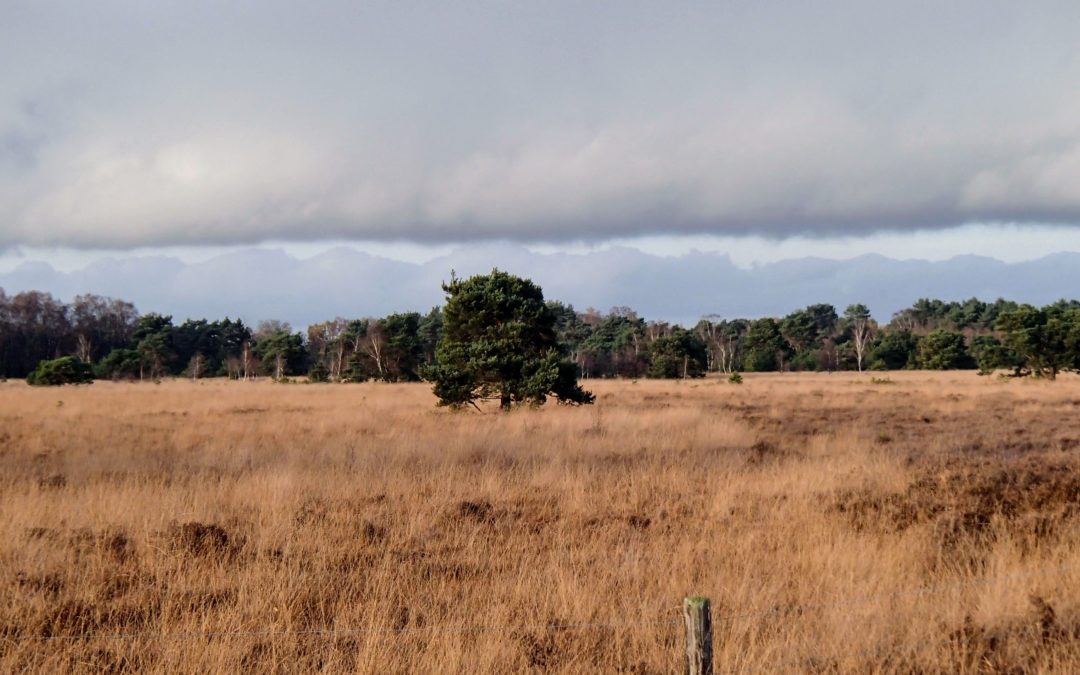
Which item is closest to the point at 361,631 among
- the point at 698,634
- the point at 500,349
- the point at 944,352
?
the point at 698,634


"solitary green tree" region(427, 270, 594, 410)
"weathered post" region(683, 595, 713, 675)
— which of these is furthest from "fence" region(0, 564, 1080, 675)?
"solitary green tree" region(427, 270, 594, 410)

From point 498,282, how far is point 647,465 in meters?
13.3

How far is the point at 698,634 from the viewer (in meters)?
3.96

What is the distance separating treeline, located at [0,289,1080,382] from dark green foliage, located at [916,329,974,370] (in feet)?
0.37

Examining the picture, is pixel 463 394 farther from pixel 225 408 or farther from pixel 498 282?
pixel 225 408

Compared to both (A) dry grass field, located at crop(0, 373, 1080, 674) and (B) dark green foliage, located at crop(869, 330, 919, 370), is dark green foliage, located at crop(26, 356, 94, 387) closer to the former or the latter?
(A) dry grass field, located at crop(0, 373, 1080, 674)

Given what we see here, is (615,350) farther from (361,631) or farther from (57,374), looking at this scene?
(361,631)

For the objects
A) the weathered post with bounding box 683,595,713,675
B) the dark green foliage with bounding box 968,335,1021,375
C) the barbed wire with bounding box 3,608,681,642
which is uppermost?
the dark green foliage with bounding box 968,335,1021,375

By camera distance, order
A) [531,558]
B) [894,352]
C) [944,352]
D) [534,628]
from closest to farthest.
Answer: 1. [534,628]
2. [531,558]
3. [944,352]
4. [894,352]

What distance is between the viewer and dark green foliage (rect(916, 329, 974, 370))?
75.1 meters

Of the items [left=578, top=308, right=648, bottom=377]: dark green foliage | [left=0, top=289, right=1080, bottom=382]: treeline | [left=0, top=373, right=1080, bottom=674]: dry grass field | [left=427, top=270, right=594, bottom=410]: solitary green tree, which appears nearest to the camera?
[left=0, top=373, right=1080, bottom=674]: dry grass field

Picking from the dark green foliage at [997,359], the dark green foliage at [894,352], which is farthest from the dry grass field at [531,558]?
the dark green foliage at [894,352]

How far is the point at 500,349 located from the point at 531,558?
1725 centimetres

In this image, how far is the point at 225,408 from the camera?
95.5 feet
